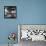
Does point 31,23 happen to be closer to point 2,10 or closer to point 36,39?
point 36,39

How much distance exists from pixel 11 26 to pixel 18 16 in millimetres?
425

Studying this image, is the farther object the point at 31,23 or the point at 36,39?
the point at 31,23

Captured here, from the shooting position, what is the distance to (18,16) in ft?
15.2

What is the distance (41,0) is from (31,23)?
87cm

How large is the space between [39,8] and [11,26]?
3.80ft

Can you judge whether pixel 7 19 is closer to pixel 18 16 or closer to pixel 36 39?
pixel 18 16

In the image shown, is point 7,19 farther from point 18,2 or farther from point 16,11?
point 18,2

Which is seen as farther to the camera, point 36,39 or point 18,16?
point 18,16

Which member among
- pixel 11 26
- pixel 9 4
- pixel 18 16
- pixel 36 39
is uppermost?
pixel 9 4

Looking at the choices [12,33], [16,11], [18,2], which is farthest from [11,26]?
[18,2]

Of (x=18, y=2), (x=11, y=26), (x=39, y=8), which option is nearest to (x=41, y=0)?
(x=39, y=8)

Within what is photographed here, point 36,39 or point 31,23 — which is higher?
point 31,23

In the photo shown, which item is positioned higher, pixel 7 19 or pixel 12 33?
pixel 7 19

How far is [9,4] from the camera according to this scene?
4609mm
